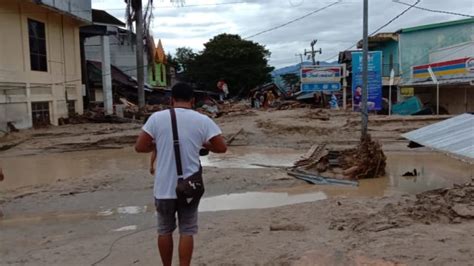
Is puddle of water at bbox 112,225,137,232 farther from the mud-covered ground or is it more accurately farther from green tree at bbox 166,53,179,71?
green tree at bbox 166,53,179,71

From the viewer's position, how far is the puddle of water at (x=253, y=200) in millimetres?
9289

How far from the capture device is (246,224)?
6977mm

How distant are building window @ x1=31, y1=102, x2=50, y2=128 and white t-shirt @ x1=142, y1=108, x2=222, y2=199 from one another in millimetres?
22193

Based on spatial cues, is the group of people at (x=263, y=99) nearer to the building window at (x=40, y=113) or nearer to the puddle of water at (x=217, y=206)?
the building window at (x=40, y=113)

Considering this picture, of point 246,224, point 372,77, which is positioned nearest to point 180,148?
point 246,224

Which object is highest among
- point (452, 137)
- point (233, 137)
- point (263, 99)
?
point (452, 137)

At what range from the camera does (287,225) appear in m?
6.51

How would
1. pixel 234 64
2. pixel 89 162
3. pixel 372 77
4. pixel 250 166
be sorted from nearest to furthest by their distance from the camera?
pixel 250 166
pixel 89 162
pixel 372 77
pixel 234 64

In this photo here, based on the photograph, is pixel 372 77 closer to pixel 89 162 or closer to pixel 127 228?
pixel 89 162

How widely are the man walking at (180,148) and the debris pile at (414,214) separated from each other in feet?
7.41

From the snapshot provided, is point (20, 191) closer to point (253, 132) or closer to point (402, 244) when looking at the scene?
point (402, 244)

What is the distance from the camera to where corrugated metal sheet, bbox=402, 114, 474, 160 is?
8.65 m

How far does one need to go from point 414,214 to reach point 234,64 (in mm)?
61292

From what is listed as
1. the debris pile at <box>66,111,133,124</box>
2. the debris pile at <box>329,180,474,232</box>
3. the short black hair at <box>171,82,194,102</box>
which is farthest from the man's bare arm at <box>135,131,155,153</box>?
the debris pile at <box>66,111,133,124</box>
